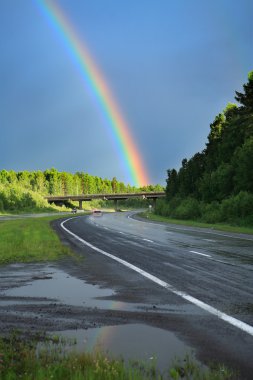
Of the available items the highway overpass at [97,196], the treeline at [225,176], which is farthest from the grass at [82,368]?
the highway overpass at [97,196]

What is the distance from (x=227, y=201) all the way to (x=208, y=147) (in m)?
37.1

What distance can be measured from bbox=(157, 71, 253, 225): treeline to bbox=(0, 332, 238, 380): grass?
123 feet

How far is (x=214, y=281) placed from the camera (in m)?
10.8

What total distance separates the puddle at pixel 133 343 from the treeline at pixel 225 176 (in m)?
36.2

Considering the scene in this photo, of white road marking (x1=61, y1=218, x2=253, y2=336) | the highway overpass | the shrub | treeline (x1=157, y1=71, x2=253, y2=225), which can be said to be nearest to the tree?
treeline (x1=157, y1=71, x2=253, y2=225)

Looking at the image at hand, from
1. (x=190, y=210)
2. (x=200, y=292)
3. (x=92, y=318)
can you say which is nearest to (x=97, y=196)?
(x=190, y=210)

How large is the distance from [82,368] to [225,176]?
54645mm

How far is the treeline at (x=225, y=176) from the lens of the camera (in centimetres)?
4712

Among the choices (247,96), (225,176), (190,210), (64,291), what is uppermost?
(247,96)

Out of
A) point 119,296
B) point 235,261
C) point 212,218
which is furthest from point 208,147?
point 119,296

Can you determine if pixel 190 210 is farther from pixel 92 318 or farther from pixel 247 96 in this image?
pixel 92 318

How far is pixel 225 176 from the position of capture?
58031mm

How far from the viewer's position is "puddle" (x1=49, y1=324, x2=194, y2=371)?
5.51 m

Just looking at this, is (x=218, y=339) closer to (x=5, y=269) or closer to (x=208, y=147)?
(x=5, y=269)
